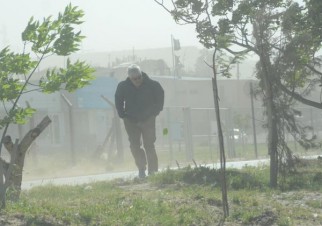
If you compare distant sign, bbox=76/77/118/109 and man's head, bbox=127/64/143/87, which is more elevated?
distant sign, bbox=76/77/118/109

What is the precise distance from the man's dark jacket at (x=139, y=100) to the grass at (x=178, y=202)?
64.4 inches

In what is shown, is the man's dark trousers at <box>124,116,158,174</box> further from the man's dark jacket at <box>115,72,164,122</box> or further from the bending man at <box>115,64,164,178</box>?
the man's dark jacket at <box>115,72,164,122</box>

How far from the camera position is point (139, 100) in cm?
1222

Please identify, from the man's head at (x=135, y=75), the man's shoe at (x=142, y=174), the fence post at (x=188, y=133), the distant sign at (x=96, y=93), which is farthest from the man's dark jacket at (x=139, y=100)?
the distant sign at (x=96, y=93)

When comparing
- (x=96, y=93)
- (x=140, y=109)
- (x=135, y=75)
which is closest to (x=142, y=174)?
(x=140, y=109)

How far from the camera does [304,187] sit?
34.2ft

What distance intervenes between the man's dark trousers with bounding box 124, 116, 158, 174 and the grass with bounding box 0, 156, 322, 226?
131cm

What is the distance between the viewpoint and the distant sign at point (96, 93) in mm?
30203

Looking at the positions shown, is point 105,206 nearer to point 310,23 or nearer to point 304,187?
point 304,187

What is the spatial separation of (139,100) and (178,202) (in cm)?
455

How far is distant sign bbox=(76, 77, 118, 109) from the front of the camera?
3020 centimetres

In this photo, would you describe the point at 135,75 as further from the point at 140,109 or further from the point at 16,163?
the point at 16,163

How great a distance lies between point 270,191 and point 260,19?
8.64 feet

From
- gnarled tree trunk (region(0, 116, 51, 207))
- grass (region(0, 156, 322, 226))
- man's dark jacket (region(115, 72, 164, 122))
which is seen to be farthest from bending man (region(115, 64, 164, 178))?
gnarled tree trunk (region(0, 116, 51, 207))
